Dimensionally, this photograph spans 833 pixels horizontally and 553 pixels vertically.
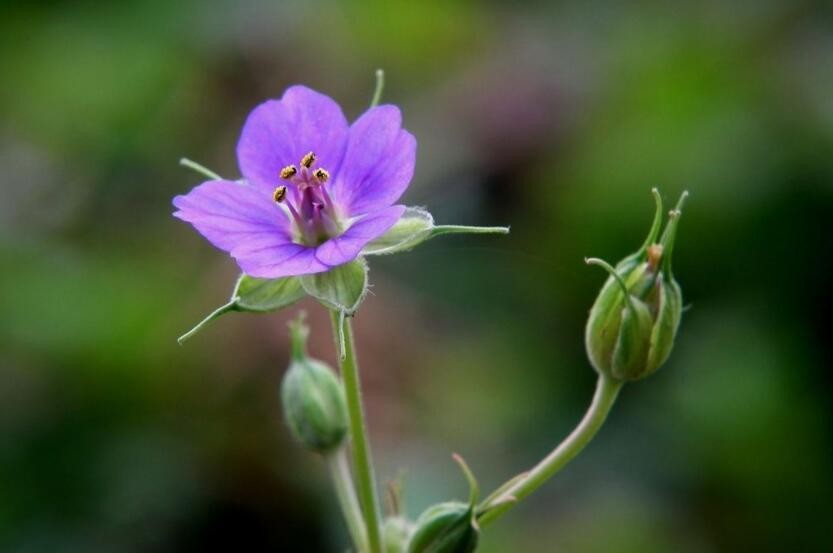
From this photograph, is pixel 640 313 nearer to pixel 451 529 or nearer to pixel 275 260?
pixel 451 529

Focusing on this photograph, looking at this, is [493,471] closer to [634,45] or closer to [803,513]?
[803,513]

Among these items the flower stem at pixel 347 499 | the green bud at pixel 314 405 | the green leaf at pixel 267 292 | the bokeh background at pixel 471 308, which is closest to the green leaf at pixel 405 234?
the green leaf at pixel 267 292

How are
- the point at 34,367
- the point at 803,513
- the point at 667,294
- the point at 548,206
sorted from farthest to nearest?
the point at 548,206
the point at 34,367
the point at 803,513
the point at 667,294

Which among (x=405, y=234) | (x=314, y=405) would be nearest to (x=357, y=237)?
(x=405, y=234)

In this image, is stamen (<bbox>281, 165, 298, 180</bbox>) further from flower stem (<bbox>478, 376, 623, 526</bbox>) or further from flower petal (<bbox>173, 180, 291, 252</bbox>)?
flower stem (<bbox>478, 376, 623, 526</bbox>)

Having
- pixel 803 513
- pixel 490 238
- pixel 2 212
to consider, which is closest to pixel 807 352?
pixel 803 513

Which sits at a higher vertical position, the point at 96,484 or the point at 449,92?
the point at 449,92

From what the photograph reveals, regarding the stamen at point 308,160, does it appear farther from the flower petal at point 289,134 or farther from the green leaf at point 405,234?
the green leaf at point 405,234

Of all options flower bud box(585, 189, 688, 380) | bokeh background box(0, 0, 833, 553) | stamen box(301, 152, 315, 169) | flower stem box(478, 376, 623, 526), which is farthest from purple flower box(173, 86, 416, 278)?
bokeh background box(0, 0, 833, 553)
